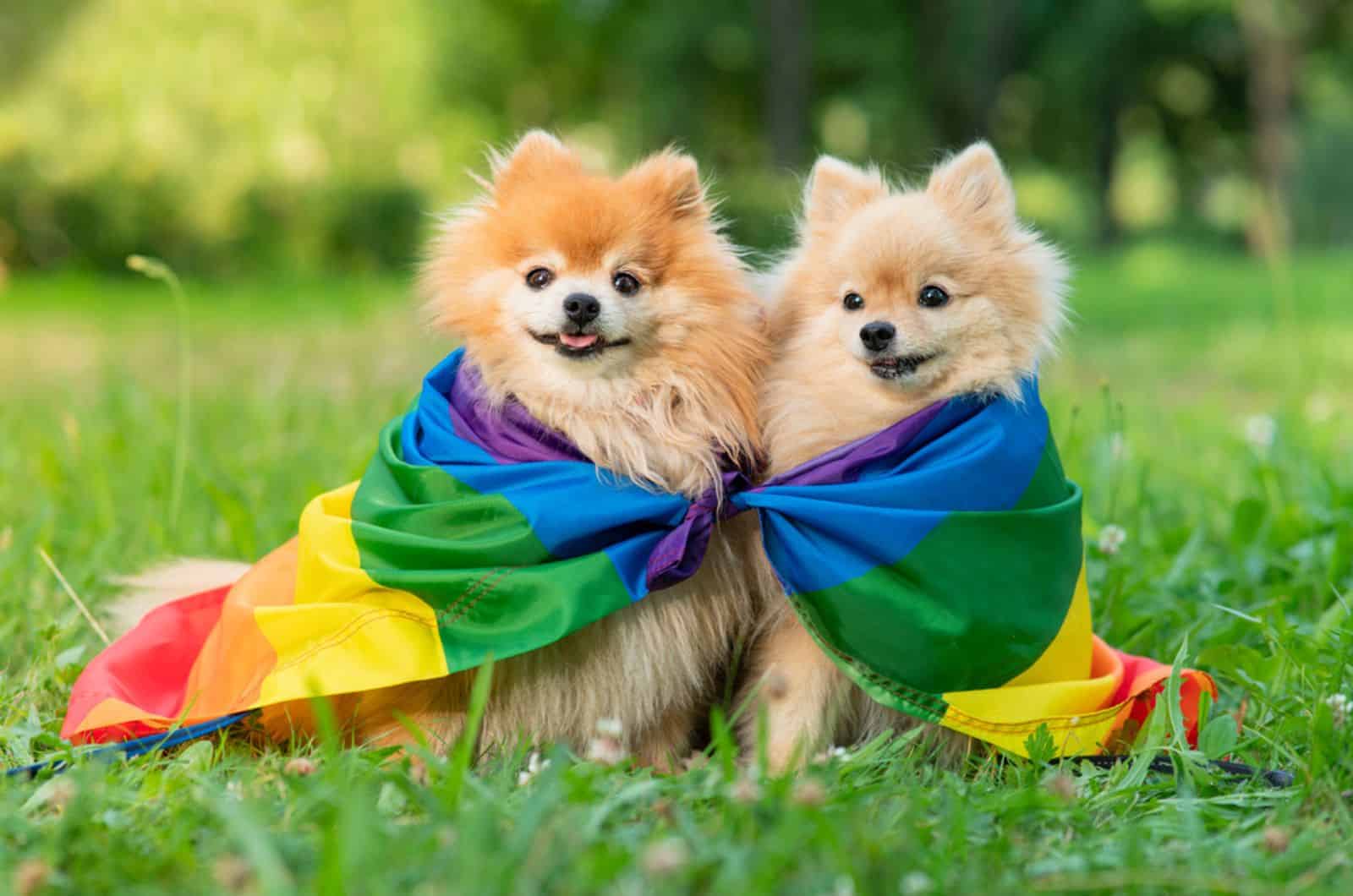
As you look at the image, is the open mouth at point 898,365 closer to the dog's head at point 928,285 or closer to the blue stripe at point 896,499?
the dog's head at point 928,285

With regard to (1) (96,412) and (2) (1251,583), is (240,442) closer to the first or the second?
(1) (96,412)

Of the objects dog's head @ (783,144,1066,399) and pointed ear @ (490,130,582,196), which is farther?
pointed ear @ (490,130,582,196)

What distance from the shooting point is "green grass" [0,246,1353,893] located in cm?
178

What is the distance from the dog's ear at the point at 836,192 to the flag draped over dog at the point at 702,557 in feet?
1.97

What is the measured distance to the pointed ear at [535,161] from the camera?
2.82 metres

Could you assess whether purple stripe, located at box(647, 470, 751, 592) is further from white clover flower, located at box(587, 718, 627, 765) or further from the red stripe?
the red stripe

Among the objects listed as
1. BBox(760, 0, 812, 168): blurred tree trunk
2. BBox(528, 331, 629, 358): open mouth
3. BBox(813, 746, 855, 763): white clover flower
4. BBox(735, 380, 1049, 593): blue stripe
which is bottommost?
BBox(813, 746, 855, 763): white clover flower

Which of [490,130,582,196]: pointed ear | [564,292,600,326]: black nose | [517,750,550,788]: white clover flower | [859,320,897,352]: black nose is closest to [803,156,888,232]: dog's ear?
[859,320,897,352]: black nose

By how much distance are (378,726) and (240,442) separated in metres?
2.77

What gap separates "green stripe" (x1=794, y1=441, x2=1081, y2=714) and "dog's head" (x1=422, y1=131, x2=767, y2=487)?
0.46 meters

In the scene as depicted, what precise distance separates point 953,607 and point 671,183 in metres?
1.15

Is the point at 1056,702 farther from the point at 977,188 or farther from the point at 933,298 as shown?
the point at 977,188

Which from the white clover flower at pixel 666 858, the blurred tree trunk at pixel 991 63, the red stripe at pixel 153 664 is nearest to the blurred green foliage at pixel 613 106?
the blurred tree trunk at pixel 991 63

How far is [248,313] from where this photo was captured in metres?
10.6
